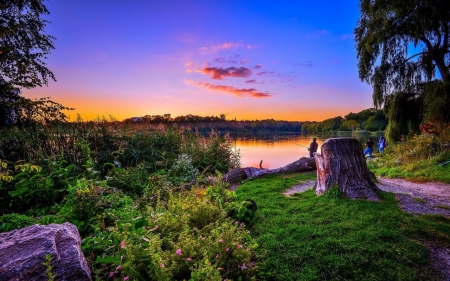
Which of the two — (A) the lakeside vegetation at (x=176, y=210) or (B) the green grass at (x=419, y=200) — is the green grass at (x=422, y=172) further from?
(B) the green grass at (x=419, y=200)

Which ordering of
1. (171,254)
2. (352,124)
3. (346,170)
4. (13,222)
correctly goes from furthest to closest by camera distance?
(352,124)
(346,170)
(13,222)
(171,254)

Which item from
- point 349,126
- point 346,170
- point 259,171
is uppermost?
point 349,126

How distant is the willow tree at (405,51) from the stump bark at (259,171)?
287 inches

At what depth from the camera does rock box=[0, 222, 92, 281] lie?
1728 mm

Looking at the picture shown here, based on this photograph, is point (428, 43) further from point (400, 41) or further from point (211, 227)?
point (211, 227)

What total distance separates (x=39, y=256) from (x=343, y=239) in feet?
10.9

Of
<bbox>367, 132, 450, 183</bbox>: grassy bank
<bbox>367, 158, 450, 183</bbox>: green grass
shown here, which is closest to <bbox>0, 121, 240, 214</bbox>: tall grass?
<bbox>367, 158, 450, 183</bbox>: green grass

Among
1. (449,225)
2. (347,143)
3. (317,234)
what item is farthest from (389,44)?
(317,234)

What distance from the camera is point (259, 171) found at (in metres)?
9.42

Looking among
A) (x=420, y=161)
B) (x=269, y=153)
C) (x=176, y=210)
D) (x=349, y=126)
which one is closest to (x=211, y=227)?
(x=176, y=210)

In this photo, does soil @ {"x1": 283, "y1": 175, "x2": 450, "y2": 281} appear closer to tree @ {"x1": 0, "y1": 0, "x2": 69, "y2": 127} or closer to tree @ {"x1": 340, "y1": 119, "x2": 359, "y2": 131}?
tree @ {"x1": 0, "y1": 0, "x2": 69, "y2": 127}

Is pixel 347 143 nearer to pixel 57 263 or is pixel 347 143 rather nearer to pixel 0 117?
pixel 57 263

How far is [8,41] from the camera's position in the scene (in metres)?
9.69

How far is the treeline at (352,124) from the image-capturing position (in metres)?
60.0
